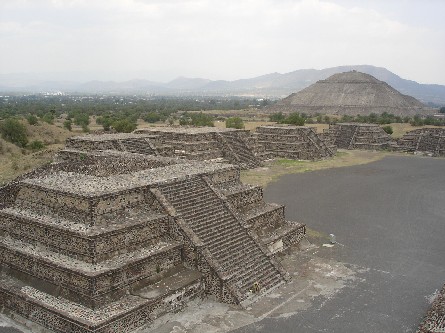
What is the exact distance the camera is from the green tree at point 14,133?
40500mm

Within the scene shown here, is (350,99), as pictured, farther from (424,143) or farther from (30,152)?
(30,152)

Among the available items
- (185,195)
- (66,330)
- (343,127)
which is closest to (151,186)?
(185,195)

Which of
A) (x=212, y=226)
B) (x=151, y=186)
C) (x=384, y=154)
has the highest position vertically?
(x=151, y=186)

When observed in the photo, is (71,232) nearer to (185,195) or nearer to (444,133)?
(185,195)

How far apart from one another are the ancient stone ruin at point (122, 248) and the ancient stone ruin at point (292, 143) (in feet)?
87.0

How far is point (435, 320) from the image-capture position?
9820 millimetres

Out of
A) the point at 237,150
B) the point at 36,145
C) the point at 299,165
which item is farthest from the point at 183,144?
the point at 36,145

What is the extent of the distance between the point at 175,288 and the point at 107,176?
4.82 meters

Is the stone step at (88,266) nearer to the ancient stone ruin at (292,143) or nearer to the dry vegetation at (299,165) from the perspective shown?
the dry vegetation at (299,165)

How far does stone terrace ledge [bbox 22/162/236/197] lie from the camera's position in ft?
39.0

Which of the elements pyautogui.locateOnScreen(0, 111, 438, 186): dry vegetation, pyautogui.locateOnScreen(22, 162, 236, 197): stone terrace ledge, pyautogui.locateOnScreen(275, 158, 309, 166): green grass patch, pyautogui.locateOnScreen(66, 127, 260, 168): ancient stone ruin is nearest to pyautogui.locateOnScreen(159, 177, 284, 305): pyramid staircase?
pyautogui.locateOnScreen(22, 162, 236, 197): stone terrace ledge

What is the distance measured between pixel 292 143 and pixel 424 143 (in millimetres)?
17810

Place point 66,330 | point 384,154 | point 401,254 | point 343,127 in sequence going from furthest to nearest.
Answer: point 343,127
point 384,154
point 401,254
point 66,330

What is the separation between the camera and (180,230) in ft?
40.1
